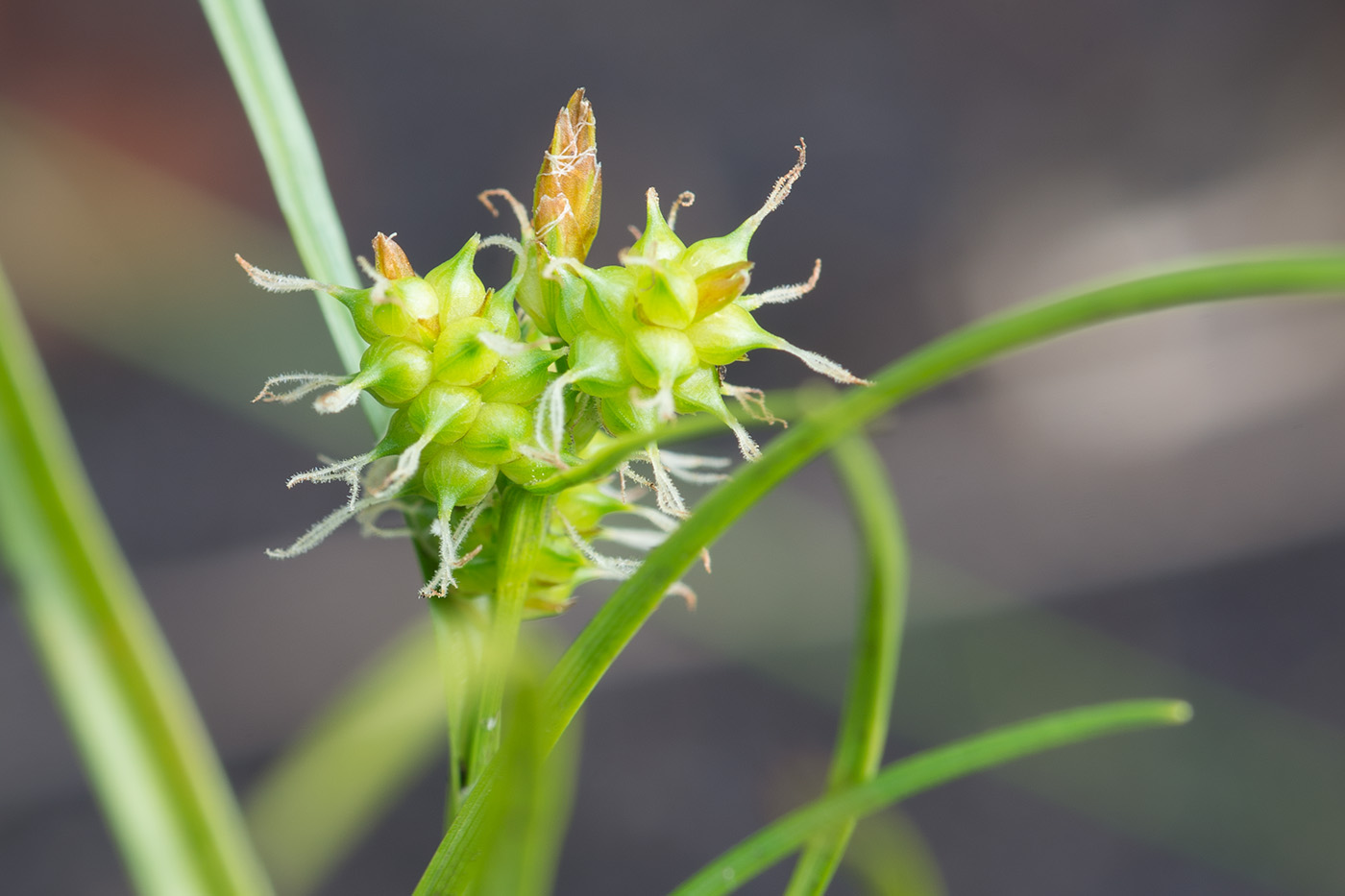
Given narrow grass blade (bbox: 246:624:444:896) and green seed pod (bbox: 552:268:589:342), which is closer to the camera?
green seed pod (bbox: 552:268:589:342)

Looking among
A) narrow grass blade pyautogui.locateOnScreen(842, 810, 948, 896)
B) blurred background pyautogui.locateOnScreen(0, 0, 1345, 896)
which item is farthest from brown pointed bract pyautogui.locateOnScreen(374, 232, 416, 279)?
blurred background pyautogui.locateOnScreen(0, 0, 1345, 896)

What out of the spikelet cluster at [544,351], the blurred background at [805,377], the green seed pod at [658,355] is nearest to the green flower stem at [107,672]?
the spikelet cluster at [544,351]

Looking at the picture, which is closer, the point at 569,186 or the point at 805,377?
the point at 569,186

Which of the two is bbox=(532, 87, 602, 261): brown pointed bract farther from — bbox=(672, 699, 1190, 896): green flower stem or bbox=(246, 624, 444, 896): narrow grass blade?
bbox=(246, 624, 444, 896): narrow grass blade

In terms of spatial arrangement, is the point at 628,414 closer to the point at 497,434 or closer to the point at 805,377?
the point at 497,434

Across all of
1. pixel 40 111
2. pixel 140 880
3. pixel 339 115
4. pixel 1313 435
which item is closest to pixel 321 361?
pixel 339 115

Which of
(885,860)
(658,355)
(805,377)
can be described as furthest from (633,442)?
(805,377)

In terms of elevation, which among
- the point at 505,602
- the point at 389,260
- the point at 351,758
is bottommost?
the point at 351,758
